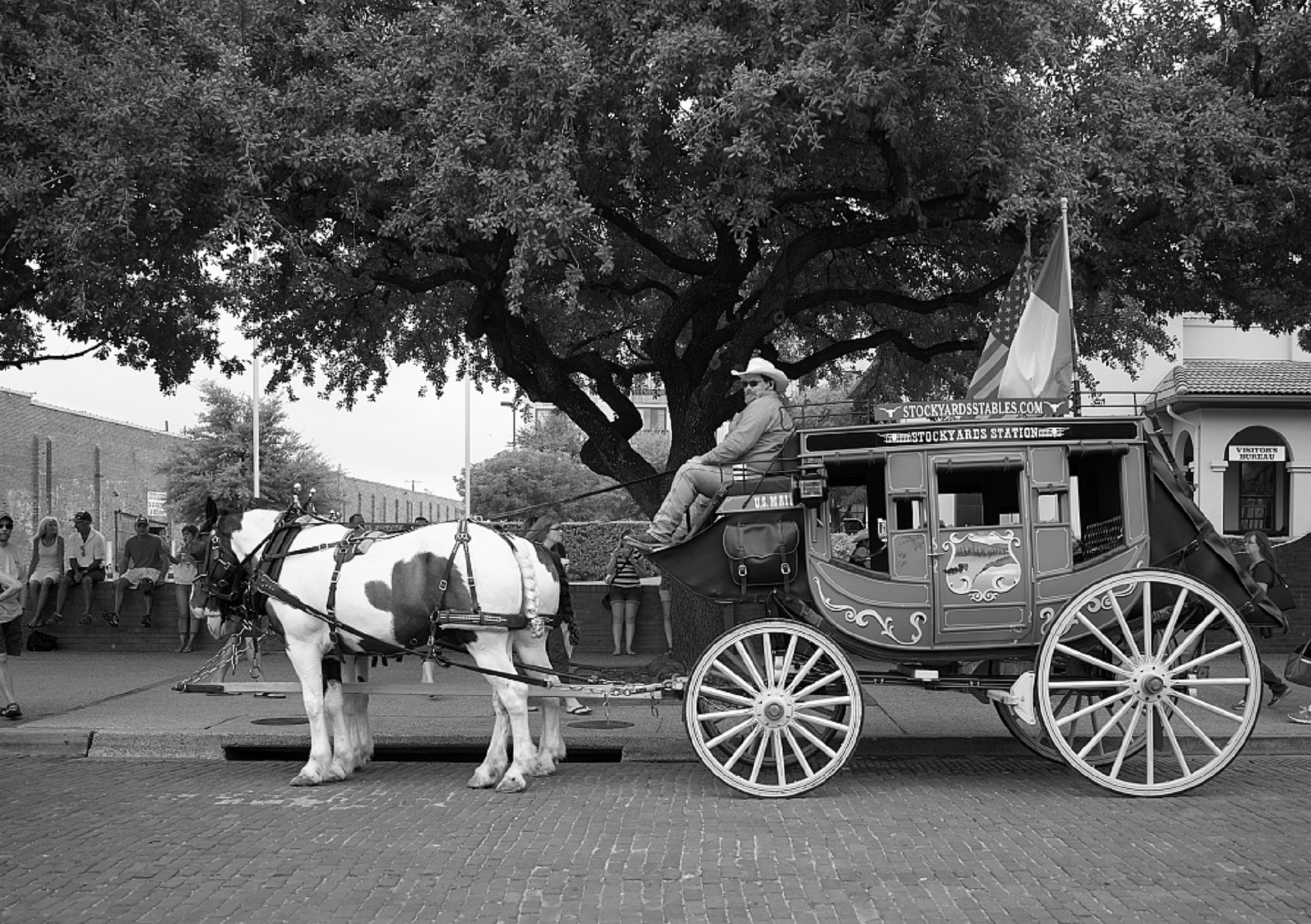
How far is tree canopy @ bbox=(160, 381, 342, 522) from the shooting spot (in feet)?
138

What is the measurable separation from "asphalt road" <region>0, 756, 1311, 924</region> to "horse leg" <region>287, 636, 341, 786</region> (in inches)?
6.1

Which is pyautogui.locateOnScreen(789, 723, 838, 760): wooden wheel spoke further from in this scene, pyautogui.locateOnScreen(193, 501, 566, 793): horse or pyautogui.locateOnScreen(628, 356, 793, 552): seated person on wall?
pyautogui.locateOnScreen(193, 501, 566, 793): horse

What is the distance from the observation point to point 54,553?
16672 millimetres

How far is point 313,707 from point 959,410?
15.4ft

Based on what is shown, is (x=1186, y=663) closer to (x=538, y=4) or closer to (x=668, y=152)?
(x=668, y=152)

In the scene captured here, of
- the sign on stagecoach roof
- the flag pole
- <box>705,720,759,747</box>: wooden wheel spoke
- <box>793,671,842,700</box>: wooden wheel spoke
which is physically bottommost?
<box>705,720,759,747</box>: wooden wheel spoke

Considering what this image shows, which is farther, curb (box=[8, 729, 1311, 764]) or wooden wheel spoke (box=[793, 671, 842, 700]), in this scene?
curb (box=[8, 729, 1311, 764])

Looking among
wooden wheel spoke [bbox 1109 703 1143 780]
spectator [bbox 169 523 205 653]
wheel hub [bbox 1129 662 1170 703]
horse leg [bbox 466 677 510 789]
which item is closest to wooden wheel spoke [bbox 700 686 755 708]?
horse leg [bbox 466 677 510 789]

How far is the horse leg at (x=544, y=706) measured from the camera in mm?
8875

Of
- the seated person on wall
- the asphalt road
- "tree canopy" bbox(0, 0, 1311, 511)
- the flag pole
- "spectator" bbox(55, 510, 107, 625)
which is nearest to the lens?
the asphalt road

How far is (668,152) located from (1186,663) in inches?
236

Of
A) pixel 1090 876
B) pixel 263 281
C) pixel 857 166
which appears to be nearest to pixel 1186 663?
pixel 1090 876

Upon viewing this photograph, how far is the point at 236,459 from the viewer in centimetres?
4328

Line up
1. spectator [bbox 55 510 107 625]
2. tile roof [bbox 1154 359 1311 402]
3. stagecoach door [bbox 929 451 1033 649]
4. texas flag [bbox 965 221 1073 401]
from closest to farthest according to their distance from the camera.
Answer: stagecoach door [bbox 929 451 1033 649] → texas flag [bbox 965 221 1073 401] → spectator [bbox 55 510 107 625] → tile roof [bbox 1154 359 1311 402]
